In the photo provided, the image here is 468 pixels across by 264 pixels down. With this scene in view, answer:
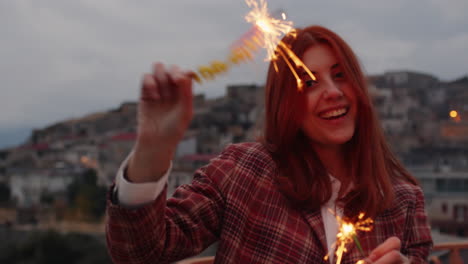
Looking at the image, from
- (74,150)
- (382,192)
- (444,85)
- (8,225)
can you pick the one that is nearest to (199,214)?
(382,192)

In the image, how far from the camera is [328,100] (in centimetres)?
115

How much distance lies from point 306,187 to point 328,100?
20 centimetres

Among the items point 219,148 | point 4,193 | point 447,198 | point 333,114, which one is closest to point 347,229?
point 333,114

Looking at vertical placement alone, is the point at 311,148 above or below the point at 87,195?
above

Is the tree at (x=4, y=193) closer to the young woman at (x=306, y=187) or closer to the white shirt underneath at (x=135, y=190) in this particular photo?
the young woman at (x=306, y=187)

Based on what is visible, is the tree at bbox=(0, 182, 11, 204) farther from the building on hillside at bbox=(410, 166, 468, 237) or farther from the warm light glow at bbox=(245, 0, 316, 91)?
the warm light glow at bbox=(245, 0, 316, 91)

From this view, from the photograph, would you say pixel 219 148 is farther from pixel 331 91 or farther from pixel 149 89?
pixel 149 89

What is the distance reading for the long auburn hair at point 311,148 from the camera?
3.81 ft

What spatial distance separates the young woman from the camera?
108 cm

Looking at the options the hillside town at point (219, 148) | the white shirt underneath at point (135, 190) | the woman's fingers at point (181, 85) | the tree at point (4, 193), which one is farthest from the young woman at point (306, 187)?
the tree at point (4, 193)

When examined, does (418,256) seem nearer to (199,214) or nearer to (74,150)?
(199,214)

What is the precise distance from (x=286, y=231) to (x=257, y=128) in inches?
12.5

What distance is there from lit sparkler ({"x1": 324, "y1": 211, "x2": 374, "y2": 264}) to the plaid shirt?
0.01m

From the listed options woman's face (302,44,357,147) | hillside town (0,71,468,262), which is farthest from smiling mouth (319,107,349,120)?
hillside town (0,71,468,262)
